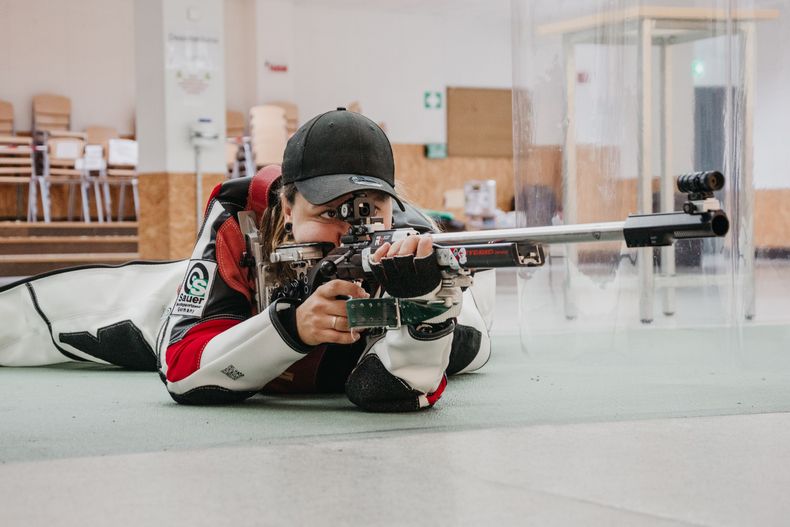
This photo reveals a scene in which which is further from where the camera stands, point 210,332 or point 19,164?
point 19,164

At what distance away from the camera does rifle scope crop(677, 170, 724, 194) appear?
118cm

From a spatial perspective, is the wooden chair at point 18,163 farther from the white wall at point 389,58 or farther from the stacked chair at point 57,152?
the white wall at point 389,58

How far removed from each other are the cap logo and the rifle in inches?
0.9

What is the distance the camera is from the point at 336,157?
1714 millimetres

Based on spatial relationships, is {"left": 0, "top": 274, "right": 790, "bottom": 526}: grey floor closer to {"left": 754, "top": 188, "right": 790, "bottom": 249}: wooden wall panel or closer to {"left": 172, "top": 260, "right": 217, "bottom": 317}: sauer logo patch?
{"left": 172, "top": 260, "right": 217, "bottom": 317}: sauer logo patch

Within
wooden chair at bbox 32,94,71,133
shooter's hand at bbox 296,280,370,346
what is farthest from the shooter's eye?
wooden chair at bbox 32,94,71,133

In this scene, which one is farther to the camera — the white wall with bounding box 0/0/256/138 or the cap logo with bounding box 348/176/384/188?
the white wall with bounding box 0/0/256/138

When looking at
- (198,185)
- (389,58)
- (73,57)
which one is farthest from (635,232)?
(389,58)

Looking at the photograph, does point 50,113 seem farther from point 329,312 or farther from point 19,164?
point 329,312

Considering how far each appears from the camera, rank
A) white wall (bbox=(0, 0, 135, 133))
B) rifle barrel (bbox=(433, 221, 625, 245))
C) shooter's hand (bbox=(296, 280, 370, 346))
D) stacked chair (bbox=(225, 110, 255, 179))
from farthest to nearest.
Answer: stacked chair (bbox=(225, 110, 255, 179))
white wall (bbox=(0, 0, 135, 133))
shooter's hand (bbox=(296, 280, 370, 346))
rifle barrel (bbox=(433, 221, 625, 245))

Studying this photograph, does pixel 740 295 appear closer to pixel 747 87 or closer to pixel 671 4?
pixel 747 87

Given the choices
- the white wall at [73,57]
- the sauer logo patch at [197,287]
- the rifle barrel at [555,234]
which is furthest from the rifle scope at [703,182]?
the white wall at [73,57]

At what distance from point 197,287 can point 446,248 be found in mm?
684

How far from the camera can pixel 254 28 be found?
1109 centimetres
